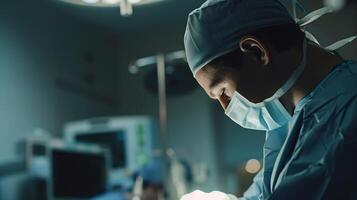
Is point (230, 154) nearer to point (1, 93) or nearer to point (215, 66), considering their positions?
point (1, 93)

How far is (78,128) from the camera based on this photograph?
334 cm

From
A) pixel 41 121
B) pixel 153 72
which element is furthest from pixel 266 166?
pixel 41 121

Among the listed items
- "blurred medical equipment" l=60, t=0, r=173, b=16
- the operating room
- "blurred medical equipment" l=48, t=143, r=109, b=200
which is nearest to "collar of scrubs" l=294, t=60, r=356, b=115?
"blurred medical equipment" l=60, t=0, r=173, b=16

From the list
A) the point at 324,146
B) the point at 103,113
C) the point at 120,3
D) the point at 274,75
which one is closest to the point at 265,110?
the point at 274,75

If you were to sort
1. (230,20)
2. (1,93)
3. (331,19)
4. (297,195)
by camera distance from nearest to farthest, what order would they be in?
(297,195), (230,20), (331,19), (1,93)

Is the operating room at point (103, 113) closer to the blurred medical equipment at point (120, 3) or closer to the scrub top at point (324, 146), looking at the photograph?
the blurred medical equipment at point (120, 3)

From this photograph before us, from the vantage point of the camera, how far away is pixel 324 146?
2.49ft

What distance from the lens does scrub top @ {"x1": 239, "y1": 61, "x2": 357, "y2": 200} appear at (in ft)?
2.40

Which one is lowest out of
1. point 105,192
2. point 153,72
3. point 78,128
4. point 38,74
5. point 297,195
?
point 105,192

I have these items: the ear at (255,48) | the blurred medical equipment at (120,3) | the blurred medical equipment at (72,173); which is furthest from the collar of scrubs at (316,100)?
the blurred medical equipment at (72,173)

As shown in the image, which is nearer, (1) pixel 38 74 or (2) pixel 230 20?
(2) pixel 230 20

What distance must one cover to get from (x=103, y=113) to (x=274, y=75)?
3.44 m

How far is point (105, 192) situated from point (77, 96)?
1508 millimetres

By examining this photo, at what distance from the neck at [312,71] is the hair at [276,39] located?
4 cm
